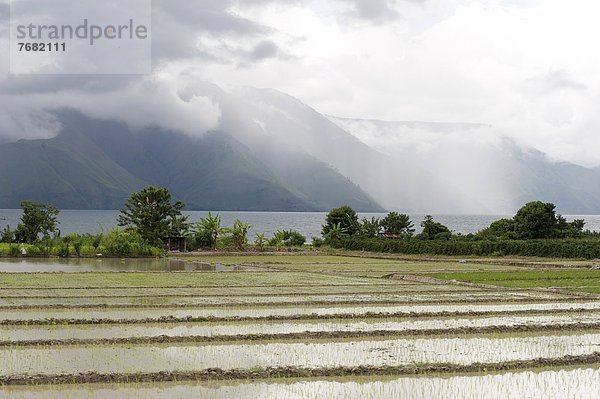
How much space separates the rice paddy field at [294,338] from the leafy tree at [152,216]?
1828 centimetres

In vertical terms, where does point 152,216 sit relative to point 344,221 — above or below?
above

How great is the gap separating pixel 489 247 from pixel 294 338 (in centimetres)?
3514

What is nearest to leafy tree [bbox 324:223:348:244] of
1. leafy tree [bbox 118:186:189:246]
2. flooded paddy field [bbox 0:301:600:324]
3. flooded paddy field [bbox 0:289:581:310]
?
leafy tree [bbox 118:186:189:246]

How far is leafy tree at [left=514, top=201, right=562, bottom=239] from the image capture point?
55.8m

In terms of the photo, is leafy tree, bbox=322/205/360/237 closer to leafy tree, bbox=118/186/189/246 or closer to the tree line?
the tree line

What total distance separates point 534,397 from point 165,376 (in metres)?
5.34

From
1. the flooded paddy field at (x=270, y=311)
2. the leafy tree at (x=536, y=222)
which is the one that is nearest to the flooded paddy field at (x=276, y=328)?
the flooded paddy field at (x=270, y=311)

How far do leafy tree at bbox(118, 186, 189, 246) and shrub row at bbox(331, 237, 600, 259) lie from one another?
14857mm

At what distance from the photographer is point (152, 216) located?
A: 153 ft

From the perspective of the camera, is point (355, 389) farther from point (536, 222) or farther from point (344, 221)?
point (344, 221)

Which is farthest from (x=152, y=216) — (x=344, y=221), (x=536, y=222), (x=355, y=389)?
(x=355, y=389)

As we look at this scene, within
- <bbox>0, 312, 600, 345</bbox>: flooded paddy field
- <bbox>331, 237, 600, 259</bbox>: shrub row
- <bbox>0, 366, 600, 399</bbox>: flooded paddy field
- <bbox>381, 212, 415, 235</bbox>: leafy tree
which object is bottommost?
<bbox>0, 366, 600, 399</bbox>: flooded paddy field

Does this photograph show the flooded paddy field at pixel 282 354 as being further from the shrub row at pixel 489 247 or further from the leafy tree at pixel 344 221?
the leafy tree at pixel 344 221

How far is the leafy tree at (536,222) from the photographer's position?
5584 cm
